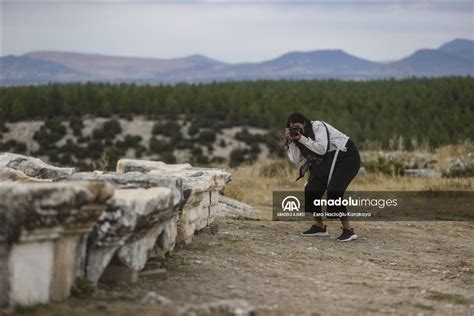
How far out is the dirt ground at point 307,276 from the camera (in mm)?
5668

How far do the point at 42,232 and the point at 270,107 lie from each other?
3480cm

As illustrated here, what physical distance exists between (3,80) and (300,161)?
11.8 meters

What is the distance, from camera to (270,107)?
39562 millimetres

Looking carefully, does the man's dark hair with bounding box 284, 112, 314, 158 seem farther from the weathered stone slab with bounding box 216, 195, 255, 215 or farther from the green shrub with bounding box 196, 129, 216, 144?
the green shrub with bounding box 196, 129, 216, 144

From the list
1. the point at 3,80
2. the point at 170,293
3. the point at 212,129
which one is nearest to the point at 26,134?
the point at 212,129

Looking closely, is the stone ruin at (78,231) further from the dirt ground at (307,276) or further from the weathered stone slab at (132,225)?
the dirt ground at (307,276)

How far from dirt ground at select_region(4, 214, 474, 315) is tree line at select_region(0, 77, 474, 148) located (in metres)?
24.0

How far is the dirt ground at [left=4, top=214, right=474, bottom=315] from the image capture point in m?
5.67

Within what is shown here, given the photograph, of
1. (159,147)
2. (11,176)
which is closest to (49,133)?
(159,147)

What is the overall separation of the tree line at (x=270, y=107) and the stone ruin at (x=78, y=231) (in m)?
27.4

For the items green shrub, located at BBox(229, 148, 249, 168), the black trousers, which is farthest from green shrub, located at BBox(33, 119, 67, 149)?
the black trousers

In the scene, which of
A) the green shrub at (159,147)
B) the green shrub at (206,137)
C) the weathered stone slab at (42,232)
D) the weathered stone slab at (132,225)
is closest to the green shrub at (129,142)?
the green shrub at (159,147)

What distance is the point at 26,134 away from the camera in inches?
1398

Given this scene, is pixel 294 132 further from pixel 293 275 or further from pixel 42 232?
pixel 42 232
